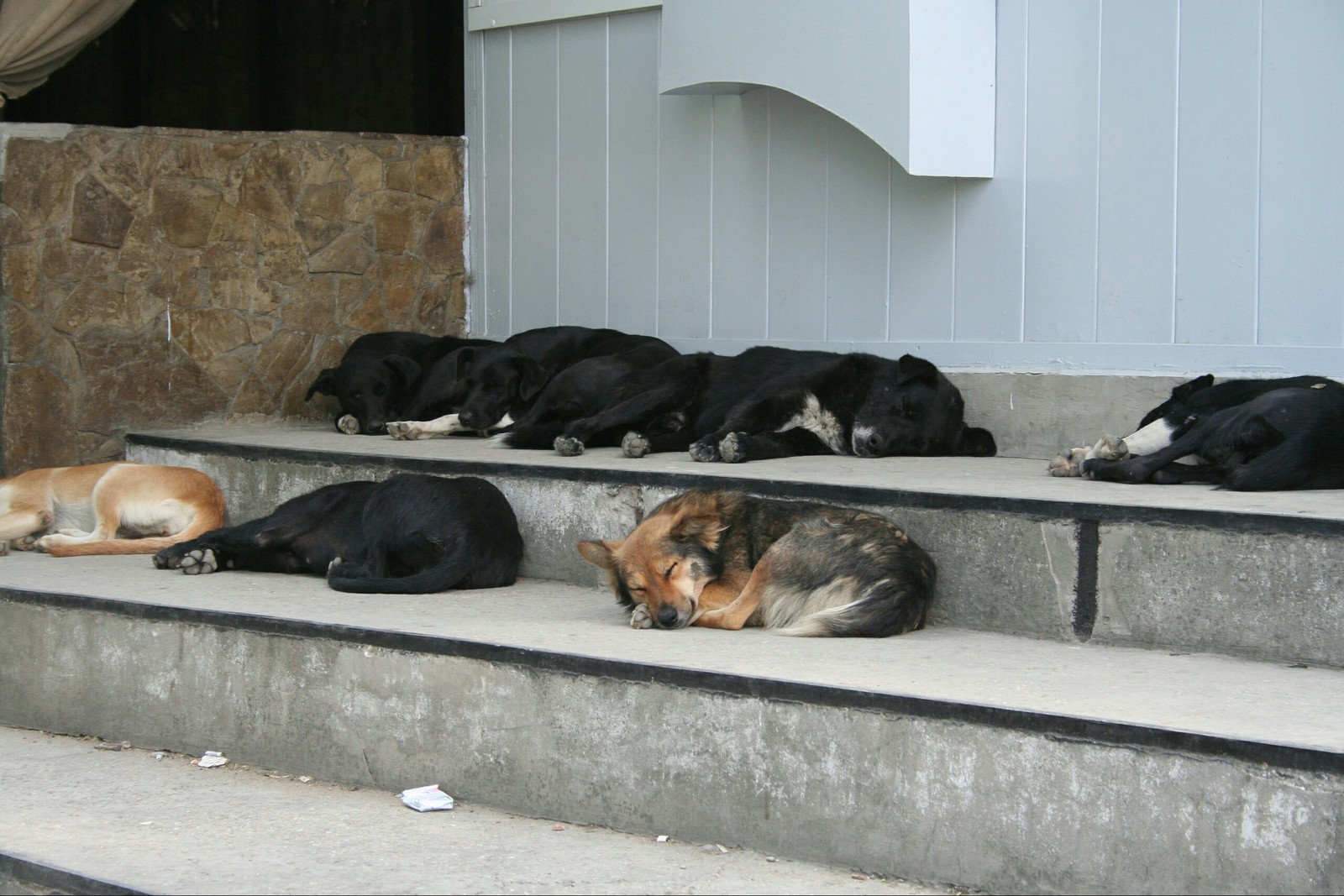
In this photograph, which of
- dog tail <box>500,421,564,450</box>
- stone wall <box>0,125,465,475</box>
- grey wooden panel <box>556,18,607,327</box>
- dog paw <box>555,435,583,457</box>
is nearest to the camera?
dog paw <box>555,435,583,457</box>

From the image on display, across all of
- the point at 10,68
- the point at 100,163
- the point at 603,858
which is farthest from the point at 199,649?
the point at 10,68

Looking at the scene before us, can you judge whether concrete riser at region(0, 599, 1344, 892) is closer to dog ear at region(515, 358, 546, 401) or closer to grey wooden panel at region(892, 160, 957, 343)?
dog ear at region(515, 358, 546, 401)

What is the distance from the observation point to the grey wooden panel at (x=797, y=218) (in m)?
6.48

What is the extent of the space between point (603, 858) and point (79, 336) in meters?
4.66

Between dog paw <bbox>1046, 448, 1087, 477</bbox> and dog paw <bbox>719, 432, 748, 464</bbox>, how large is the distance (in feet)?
→ 3.87

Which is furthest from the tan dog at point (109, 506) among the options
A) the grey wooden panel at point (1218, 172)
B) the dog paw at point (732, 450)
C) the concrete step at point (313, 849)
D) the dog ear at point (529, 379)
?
the grey wooden panel at point (1218, 172)

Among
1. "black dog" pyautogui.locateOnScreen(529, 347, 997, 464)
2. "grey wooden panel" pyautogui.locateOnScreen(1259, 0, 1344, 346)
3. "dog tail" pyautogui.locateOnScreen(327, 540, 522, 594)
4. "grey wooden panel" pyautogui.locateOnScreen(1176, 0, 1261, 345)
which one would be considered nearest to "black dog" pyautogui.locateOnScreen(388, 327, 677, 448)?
"black dog" pyautogui.locateOnScreen(529, 347, 997, 464)

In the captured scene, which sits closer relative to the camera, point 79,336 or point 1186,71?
point 1186,71

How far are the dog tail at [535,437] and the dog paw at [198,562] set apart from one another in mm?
1448

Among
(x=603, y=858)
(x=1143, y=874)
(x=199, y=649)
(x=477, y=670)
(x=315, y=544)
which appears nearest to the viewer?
(x=1143, y=874)

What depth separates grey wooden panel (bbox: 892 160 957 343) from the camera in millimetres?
6008

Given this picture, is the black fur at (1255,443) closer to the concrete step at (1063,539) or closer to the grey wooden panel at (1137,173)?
the concrete step at (1063,539)

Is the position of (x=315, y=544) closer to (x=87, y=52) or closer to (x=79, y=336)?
(x=79, y=336)

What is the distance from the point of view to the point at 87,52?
1274 cm
